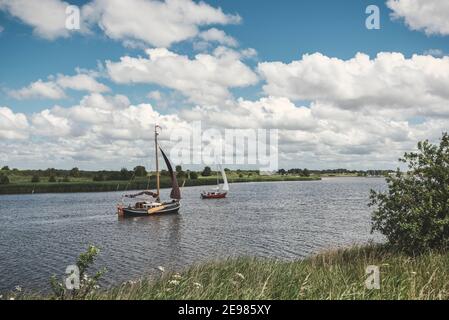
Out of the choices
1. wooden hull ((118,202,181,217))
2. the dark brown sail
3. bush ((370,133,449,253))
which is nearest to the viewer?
bush ((370,133,449,253))

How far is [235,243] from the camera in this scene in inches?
1516

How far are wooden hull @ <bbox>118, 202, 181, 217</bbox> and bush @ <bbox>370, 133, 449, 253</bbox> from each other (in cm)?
4996

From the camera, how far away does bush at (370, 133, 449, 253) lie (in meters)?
17.6

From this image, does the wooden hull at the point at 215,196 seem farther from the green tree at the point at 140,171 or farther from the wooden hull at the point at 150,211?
the green tree at the point at 140,171

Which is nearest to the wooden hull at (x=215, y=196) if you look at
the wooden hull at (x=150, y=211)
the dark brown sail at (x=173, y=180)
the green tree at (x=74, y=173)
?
the dark brown sail at (x=173, y=180)

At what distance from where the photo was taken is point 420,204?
18609 mm

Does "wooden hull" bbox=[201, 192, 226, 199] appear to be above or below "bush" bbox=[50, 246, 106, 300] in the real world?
below

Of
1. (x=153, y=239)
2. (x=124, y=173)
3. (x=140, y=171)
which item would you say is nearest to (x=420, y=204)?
(x=153, y=239)

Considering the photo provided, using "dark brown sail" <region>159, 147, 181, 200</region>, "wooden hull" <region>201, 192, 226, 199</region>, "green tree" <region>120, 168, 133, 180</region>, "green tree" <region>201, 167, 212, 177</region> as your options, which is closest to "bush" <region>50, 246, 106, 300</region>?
"dark brown sail" <region>159, 147, 181, 200</region>

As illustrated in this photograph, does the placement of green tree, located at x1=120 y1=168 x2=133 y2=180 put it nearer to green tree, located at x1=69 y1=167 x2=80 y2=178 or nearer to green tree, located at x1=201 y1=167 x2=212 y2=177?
green tree, located at x1=69 y1=167 x2=80 y2=178
